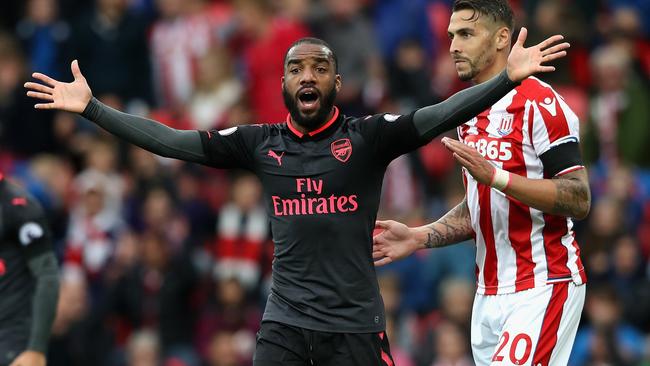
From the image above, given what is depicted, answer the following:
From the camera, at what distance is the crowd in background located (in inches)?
509

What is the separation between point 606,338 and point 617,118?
2.96m

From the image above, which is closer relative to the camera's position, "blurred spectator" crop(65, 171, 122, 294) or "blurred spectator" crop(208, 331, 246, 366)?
"blurred spectator" crop(208, 331, 246, 366)

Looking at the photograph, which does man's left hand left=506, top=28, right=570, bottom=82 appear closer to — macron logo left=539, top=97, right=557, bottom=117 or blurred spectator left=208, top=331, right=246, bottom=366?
macron logo left=539, top=97, right=557, bottom=117

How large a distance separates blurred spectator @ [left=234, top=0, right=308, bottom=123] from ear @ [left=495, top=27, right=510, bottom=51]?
24.6 feet

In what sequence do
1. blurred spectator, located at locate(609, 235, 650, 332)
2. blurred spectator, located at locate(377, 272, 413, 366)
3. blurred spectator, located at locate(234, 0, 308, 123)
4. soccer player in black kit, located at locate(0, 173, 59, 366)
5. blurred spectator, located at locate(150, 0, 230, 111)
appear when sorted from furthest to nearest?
blurred spectator, located at locate(150, 0, 230, 111) → blurred spectator, located at locate(234, 0, 308, 123) → blurred spectator, located at locate(377, 272, 413, 366) → blurred spectator, located at locate(609, 235, 650, 332) → soccer player in black kit, located at locate(0, 173, 59, 366)

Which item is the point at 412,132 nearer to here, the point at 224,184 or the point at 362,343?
the point at 362,343

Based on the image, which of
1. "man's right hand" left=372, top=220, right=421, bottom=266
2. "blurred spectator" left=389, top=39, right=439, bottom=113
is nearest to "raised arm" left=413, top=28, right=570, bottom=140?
"man's right hand" left=372, top=220, right=421, bottom=266

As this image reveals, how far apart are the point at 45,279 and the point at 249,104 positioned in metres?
7.01

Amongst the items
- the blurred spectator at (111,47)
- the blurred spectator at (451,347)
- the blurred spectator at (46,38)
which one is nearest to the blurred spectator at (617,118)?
the blurred spectator at (451,347)

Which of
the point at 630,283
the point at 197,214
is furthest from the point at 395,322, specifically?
the point at 197,214

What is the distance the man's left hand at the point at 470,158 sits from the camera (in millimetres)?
6902

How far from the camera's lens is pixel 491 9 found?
7.67 metres

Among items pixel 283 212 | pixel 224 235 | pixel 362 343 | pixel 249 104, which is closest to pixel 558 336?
pixel 362 343

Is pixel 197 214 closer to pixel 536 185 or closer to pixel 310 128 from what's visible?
pixel 310 128
